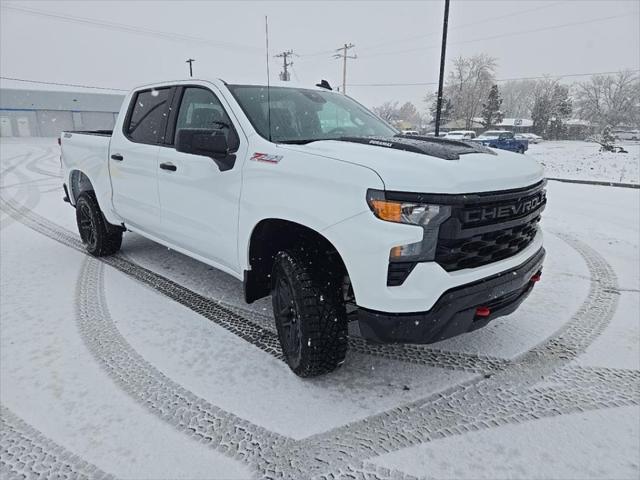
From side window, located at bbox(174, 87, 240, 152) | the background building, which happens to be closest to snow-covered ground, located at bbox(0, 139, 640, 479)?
side window, located at bbox(174, 87, 240, 152)

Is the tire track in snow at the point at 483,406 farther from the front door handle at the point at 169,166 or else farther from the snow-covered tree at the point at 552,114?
the snow-covered tree at the point at 552,114

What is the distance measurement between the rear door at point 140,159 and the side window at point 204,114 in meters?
0.25

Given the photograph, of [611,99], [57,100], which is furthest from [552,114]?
[57,100]

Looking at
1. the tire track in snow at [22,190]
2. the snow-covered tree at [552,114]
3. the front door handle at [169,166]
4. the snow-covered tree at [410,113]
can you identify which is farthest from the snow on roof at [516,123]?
the front door handle at [169,166]

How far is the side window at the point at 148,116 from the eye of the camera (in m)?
A: 3.76

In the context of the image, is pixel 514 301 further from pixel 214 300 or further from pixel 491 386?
pixel 214 300

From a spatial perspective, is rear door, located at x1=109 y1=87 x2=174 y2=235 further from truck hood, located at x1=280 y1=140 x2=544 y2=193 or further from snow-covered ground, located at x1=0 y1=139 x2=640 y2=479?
truck hood, located at x1=280 y1=140 x2=544 y2=193

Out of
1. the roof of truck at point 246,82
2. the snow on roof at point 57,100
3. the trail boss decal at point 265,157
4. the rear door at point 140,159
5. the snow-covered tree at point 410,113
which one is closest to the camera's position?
the trail boss decal at point 265,157

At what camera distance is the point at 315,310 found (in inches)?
95.8

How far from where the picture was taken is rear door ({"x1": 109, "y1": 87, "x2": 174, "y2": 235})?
12.3 ft

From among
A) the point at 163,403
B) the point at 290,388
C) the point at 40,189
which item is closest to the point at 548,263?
the point at 290,388

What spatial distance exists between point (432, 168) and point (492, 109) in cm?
6483

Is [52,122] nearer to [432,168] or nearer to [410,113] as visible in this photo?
[432,168]

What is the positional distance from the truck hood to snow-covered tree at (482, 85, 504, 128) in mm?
63399
